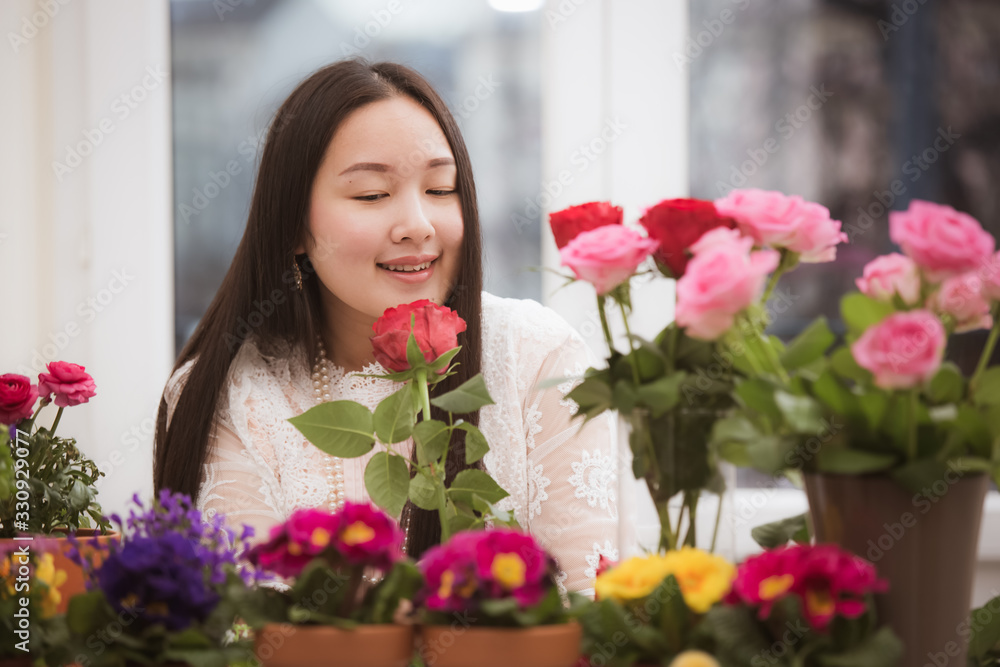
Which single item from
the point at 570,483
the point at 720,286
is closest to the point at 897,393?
the point at 720,286

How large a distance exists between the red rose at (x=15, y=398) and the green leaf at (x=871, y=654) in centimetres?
79

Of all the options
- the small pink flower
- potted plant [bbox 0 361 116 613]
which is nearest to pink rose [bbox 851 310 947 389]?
the small pink flower

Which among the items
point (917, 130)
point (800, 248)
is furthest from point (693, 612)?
point (917, 130)

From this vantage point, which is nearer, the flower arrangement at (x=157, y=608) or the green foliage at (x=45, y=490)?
the flower arrangement at (x=157, y=608)

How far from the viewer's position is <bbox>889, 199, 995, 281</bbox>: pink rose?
498mm

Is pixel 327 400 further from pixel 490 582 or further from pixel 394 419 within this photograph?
pixel 490 582

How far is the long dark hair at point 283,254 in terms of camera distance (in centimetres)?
126

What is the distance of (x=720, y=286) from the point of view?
501 mm

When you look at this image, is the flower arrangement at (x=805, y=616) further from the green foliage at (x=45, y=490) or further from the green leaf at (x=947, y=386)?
the green foliage at (x=45, y=490)

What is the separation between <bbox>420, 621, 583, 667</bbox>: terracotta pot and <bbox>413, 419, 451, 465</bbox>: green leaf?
0.20 meters

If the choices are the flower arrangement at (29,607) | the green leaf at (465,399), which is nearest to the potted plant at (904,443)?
the green leaf at (465,399)

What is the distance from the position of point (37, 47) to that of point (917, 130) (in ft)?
7.29

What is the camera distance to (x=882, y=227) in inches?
88.8

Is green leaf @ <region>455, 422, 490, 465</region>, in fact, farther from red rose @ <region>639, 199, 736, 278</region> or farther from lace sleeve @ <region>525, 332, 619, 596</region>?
lace sleeve @ <region>525, 332, 619, 596</region>
